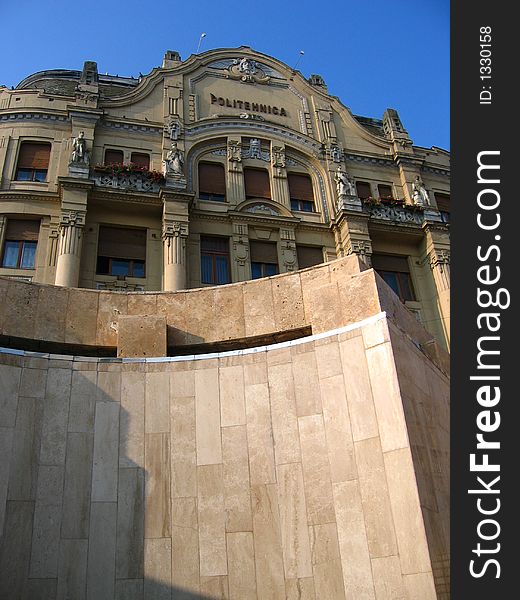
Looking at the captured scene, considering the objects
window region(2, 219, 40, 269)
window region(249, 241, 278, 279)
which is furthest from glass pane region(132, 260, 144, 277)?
window region(249, 241, 278, 279)

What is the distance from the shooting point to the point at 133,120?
2645 cm

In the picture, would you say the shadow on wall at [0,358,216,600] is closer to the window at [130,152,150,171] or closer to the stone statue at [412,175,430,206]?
the window at [130,152,150,171]

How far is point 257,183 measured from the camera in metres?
26.7

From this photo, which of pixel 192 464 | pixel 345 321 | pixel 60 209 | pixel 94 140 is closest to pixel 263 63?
pixel 94 140

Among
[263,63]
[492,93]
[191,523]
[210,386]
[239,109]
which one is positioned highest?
[263,63]

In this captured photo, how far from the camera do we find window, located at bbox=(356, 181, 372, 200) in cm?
2847

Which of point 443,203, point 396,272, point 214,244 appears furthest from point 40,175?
point 443,203

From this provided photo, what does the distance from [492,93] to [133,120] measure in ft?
68.1

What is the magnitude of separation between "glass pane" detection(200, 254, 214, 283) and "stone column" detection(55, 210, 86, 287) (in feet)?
15.7

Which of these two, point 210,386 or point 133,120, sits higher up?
point 133,120

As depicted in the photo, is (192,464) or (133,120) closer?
(192,464)

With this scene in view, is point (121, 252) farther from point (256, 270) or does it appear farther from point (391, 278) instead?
point (391, 278)

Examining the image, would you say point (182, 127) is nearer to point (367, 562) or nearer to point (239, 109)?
point (239, 109)

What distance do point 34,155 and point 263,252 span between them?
1058 cm
